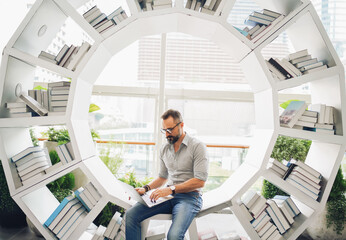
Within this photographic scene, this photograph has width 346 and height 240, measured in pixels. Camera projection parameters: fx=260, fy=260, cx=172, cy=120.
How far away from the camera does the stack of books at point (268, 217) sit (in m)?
2.32

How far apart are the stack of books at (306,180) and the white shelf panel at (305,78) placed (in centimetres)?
73

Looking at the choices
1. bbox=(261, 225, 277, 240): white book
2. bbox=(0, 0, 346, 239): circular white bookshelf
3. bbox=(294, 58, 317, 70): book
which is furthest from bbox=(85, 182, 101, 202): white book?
bbox=(294, 58, 317, 70): book

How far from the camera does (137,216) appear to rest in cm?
220

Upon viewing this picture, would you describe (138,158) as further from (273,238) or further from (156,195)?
(273,238)

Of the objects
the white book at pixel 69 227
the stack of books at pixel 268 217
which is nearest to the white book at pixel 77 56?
the white book at pixel 69 227

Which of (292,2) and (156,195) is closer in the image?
(156,195)

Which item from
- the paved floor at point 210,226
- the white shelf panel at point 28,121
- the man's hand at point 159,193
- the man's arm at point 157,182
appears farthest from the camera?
the paved floor at point 210,226

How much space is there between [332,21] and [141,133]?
11.2 feet

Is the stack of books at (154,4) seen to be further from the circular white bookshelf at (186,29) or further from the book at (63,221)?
the book at (63,221)

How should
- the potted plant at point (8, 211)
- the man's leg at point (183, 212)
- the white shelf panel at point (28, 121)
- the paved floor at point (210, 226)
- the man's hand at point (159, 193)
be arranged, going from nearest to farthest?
the man's leg at point (183, 212)
the man's hand at point (159, 193)
the white shelf panel at point (28, 121)
the paved floor at point (210, 226)
the potted plant at point (8, 211)

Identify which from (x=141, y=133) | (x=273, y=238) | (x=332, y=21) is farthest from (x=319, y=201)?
(x=332, y=21)

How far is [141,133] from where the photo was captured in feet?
13.8

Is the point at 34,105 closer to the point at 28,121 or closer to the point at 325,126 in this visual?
the point at 28,121

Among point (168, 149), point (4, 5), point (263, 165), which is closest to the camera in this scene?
point (263, 165)
